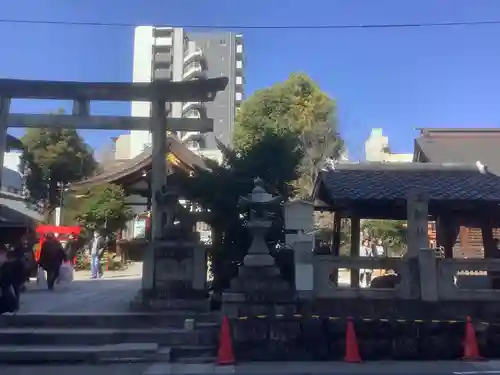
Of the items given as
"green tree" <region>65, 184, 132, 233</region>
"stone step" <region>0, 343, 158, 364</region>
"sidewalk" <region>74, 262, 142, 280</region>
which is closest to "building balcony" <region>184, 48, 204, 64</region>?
"sidewalk" <region>74, 262, 142, 280</region>

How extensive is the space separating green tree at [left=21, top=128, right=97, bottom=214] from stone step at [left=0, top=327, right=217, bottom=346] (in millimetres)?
22478

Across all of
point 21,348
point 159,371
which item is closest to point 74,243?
point 21,348

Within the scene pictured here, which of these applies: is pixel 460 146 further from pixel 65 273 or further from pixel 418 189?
pixel 65 273

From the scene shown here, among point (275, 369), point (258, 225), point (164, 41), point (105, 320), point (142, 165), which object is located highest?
point (164, 41)

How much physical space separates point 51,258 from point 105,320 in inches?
221

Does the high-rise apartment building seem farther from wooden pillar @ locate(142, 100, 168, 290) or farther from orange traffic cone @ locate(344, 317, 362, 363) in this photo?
orange traffic cone @ locate(344, 317, 362, 363)

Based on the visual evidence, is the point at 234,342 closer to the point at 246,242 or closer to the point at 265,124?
the point at 246,242

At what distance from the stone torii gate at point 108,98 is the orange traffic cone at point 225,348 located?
3840 millimetres

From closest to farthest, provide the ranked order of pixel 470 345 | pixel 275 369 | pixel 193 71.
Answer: pixel 275 369 → pixel 470 345 → pixel 193 71

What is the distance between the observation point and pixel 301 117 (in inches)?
1147

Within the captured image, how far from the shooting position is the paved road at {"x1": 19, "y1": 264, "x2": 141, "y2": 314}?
12.1 m

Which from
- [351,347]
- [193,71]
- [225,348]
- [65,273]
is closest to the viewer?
[225,348]

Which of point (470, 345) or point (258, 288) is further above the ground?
point (258, 288)

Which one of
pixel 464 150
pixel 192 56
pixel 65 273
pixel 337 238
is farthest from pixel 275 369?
pixel 192 56
